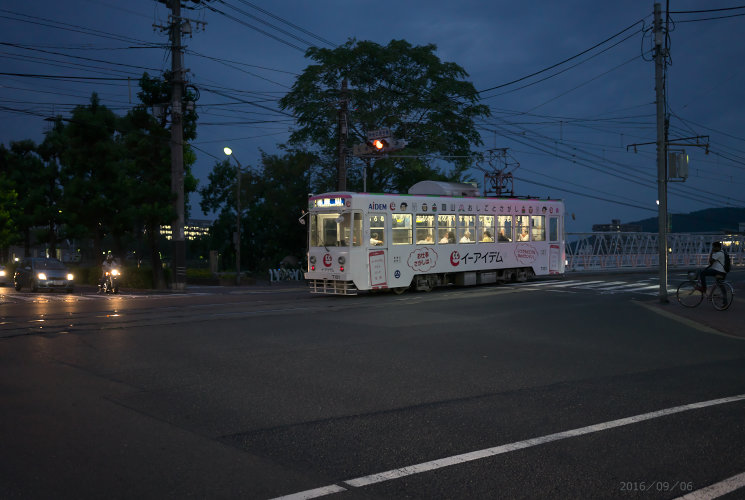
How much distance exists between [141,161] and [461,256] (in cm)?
1712

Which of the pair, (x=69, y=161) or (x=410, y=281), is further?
(x=69, y=161)

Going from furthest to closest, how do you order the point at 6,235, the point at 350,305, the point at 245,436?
the point at 6,235 → the point at 350,305 → the point at 245,436

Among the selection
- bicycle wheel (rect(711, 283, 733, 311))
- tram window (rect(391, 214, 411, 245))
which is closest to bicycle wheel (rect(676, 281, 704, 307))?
bicycle wheel (rect(711, 283, 733, 311))

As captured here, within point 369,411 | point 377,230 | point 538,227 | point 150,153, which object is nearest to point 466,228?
point 377,230

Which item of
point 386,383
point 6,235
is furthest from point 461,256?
point 6,235

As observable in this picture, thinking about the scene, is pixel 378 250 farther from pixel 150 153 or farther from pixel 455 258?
pixel 150 153

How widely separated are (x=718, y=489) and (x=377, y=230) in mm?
16820

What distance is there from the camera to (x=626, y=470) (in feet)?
15.6

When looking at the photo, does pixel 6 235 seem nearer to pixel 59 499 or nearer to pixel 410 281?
pixel 410 281

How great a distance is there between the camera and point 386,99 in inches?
1437

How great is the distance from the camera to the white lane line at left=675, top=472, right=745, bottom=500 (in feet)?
14.0

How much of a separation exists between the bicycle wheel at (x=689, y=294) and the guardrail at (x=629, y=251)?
2090cm

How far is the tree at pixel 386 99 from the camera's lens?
119ft

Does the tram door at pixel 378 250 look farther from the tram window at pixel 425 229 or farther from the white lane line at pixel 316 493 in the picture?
the white lane line at pixel 316 493
